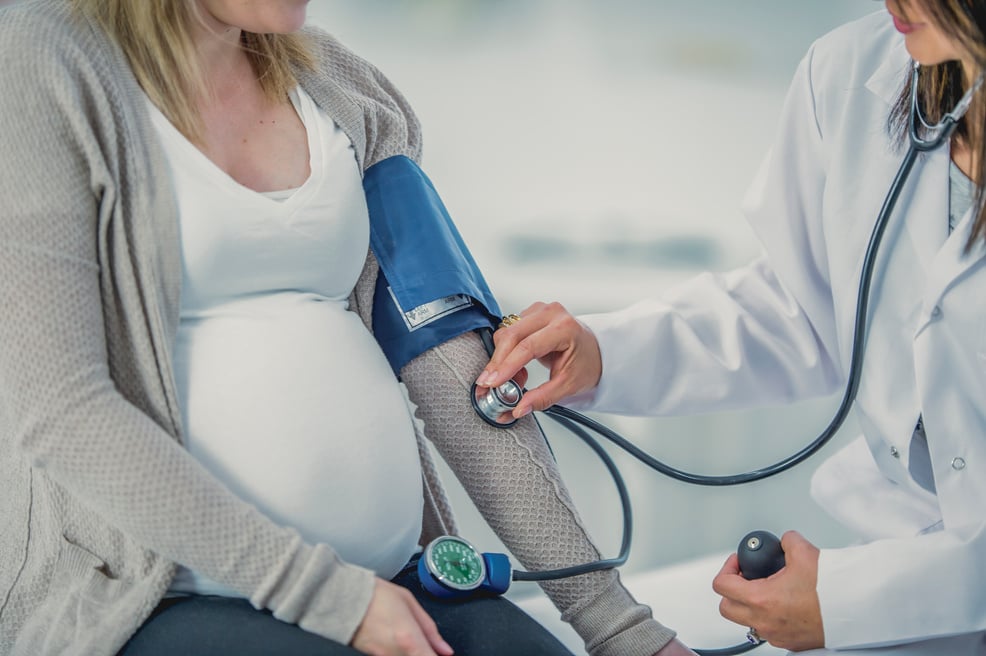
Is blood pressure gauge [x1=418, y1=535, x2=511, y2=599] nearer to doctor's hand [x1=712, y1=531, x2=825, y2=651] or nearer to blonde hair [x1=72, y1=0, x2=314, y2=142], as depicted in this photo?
doctor's hand [x1=712, y1=531, x2=825, y2=651]

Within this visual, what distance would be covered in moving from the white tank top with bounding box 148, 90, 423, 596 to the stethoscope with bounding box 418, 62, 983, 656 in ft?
0.19

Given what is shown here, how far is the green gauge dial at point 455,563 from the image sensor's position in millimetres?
1062

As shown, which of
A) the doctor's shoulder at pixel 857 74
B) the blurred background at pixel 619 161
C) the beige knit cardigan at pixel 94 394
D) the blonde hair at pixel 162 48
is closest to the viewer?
the beige knit cardigan at pixel 94 394

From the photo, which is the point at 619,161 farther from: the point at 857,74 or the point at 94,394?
the point at 94,394

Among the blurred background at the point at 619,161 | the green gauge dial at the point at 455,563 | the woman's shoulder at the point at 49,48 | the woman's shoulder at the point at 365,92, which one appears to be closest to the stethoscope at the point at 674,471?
the green gauge dial at the point at 455,563

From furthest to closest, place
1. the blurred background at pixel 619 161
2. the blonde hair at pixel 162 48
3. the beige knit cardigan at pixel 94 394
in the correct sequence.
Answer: the blurred background at pixel 619 161 → the blonde hair at pixel 162 48 → the beige knit cardigan at pixel 94 394

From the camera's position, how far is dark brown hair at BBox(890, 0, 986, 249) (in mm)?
980

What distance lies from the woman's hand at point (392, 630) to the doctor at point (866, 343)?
0.31 m

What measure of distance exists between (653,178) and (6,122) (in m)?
1.60

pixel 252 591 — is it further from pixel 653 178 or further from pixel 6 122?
pixel 653 178

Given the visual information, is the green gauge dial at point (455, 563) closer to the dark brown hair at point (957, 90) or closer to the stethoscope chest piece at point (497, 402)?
the stethoscope chest piece at point (497, 402)

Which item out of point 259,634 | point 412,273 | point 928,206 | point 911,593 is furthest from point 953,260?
point 259,634

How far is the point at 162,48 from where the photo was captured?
1032mm

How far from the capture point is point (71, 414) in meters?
0.89
